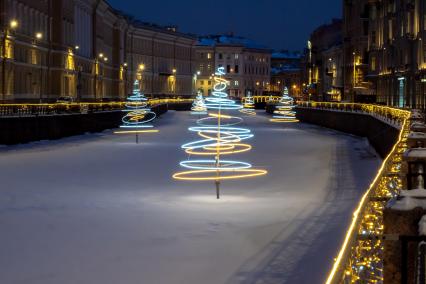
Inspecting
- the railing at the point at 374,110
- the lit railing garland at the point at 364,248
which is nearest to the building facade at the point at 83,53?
the railing at the point at 374,110

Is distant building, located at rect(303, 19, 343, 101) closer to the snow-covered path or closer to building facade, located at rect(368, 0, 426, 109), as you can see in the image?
building facade, located at rect(368, 0, 426, 109)

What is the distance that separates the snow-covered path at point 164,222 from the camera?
14695 millimetres

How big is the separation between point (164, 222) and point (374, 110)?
41738mm

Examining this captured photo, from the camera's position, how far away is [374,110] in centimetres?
5978

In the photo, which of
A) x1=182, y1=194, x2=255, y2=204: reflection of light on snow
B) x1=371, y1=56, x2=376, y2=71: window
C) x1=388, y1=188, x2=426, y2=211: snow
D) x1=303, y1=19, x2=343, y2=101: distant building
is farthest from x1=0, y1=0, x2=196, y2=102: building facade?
x1=388, y1=188, x2=426, y2=211: snow

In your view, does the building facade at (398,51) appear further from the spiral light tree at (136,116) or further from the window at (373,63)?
the spiral light tree at (136,116)

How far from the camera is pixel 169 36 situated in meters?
168

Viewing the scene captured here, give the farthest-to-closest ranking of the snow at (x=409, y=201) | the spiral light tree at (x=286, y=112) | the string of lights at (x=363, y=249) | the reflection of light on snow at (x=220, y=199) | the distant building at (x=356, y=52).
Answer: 1. the distant building at (x=356, y=52)
2. the spiral light tree at (x=286, y=112)
3. the reflection of light on snow at (x=220, y=199)
4. the snow at (x=409, y=201)
5. the string of lights at (x=363, y=249)

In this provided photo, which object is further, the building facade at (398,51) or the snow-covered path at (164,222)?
the building facade at (398,51)

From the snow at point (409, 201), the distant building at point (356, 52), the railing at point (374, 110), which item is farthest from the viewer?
the distant building at point (356, 52)

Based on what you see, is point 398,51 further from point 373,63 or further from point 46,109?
point 46,109

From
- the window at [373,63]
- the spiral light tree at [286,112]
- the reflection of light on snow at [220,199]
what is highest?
the window at [373,63]

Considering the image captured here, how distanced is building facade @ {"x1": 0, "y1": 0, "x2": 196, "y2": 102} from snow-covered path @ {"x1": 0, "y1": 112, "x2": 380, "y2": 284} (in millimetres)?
22040

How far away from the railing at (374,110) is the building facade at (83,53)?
22541 millimetres
